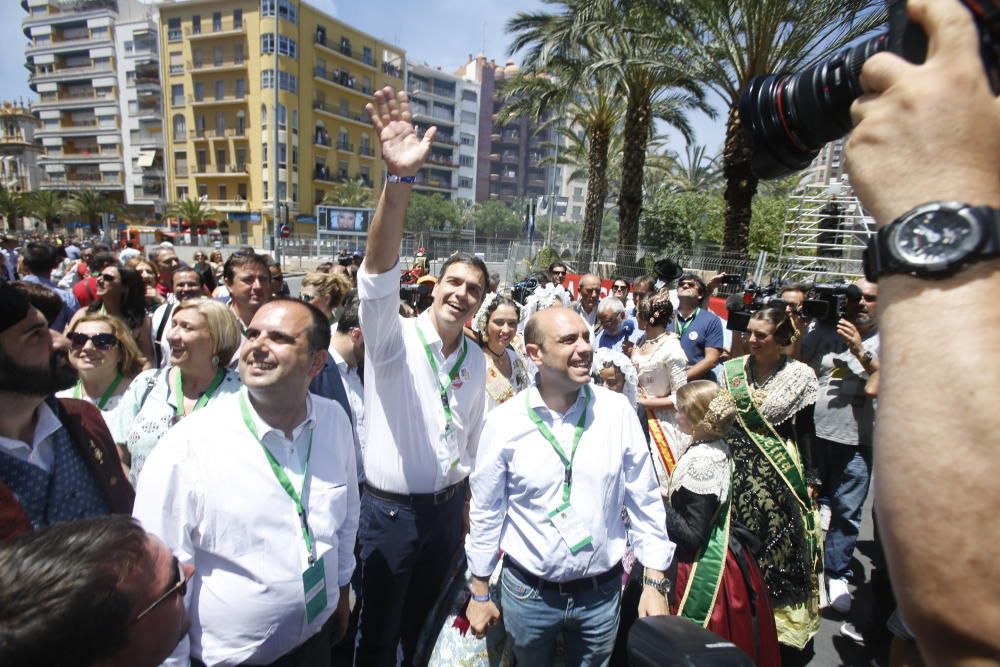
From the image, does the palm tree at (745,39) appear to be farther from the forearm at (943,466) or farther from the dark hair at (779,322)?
the forearm at (943,466)

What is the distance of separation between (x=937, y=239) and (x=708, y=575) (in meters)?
2.21

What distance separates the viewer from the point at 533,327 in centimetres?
245

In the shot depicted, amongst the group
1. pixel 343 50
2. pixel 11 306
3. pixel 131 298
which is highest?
pixel 343 50

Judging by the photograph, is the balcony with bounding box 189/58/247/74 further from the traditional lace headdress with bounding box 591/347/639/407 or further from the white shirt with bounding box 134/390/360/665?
the white shirt with bounding box 134/390/360/665

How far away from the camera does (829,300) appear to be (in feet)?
12.3

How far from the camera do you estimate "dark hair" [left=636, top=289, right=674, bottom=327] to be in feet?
13.2

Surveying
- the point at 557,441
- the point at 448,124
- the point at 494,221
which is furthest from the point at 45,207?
the point at 557,441

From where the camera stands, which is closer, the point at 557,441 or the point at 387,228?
the point at 387,228

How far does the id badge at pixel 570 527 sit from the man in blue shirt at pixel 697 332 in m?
2.86

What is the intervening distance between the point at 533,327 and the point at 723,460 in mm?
1091

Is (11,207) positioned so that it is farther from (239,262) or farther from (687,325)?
(687,325)

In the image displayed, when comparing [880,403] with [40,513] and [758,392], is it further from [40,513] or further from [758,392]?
[758,392]

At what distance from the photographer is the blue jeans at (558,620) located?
211 cm

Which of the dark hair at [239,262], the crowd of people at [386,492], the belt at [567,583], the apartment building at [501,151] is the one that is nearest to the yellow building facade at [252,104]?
the apartment building at [501,151]
